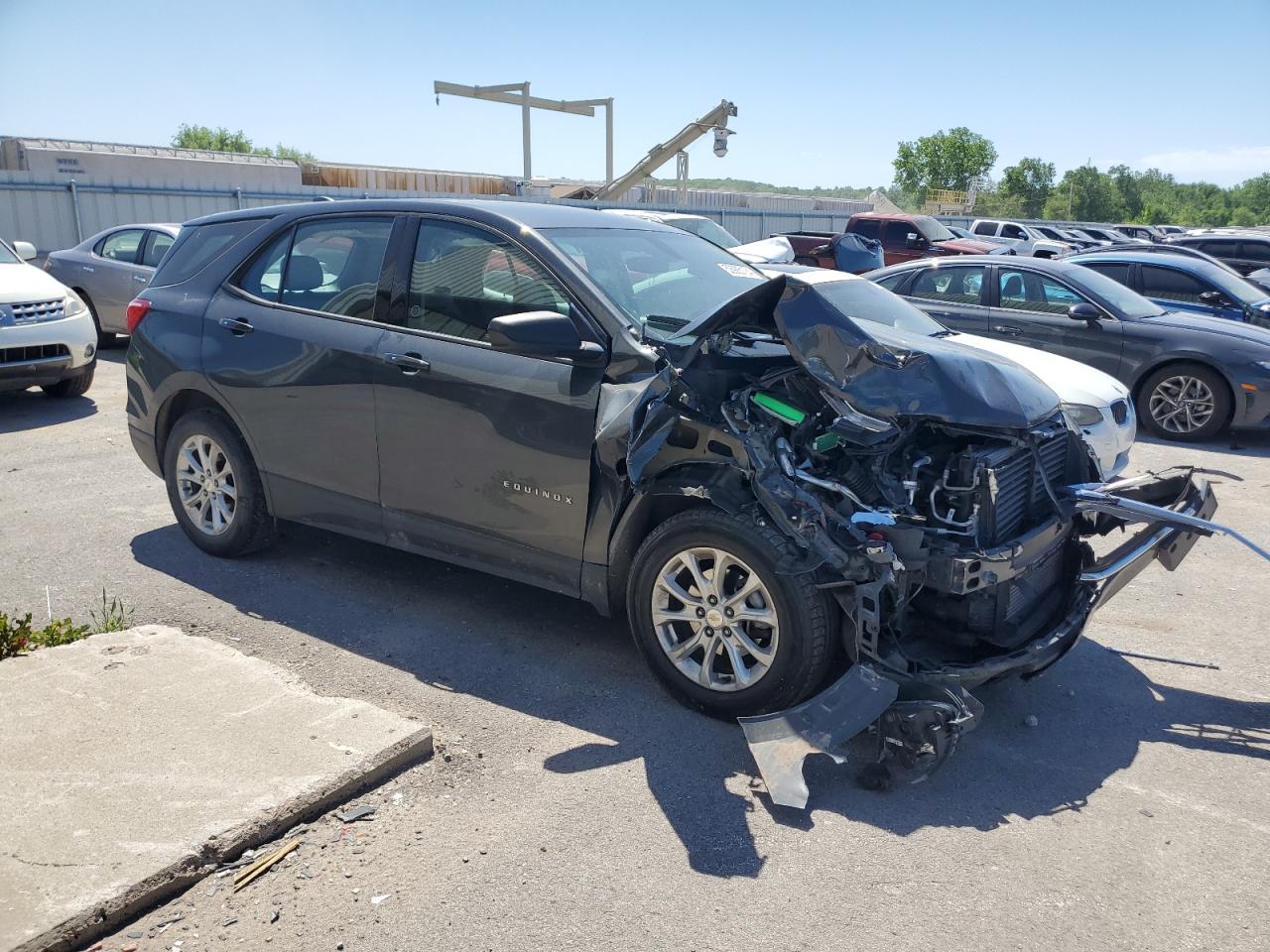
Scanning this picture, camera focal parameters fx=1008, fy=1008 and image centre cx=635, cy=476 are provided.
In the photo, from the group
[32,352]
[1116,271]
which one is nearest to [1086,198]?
[1116,271]

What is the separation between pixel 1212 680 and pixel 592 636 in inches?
111

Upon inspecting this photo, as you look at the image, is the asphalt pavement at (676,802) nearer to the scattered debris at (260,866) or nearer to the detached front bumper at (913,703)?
the scattered debris at (260,866)

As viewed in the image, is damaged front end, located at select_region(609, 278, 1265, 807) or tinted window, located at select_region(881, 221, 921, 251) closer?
damaged front end, located at select_region(609, 278, 1265, 807)

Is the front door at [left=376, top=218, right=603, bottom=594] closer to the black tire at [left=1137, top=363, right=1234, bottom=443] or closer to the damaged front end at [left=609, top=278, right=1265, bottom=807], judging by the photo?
the damaged front end at [left=609, top=278, right=1265, bottom=807]

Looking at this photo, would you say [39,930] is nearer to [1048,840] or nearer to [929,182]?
[1048,840]

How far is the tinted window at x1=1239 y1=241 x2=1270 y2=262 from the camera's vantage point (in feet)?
59.4

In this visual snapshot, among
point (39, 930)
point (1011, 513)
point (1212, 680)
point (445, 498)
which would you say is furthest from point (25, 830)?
point (1212, 680)

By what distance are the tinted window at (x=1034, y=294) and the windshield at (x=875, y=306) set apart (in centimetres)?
515

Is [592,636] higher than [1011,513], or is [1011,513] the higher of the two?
[1011,513]

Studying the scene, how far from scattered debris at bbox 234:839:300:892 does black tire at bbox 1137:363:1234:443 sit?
30.2ft

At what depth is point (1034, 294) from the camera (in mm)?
10125

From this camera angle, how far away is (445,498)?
15.3 ft

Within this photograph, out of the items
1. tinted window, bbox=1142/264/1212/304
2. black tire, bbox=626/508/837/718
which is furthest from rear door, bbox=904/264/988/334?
black tire, bbox=626/508/837/718

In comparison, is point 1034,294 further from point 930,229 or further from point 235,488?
point 930,229
